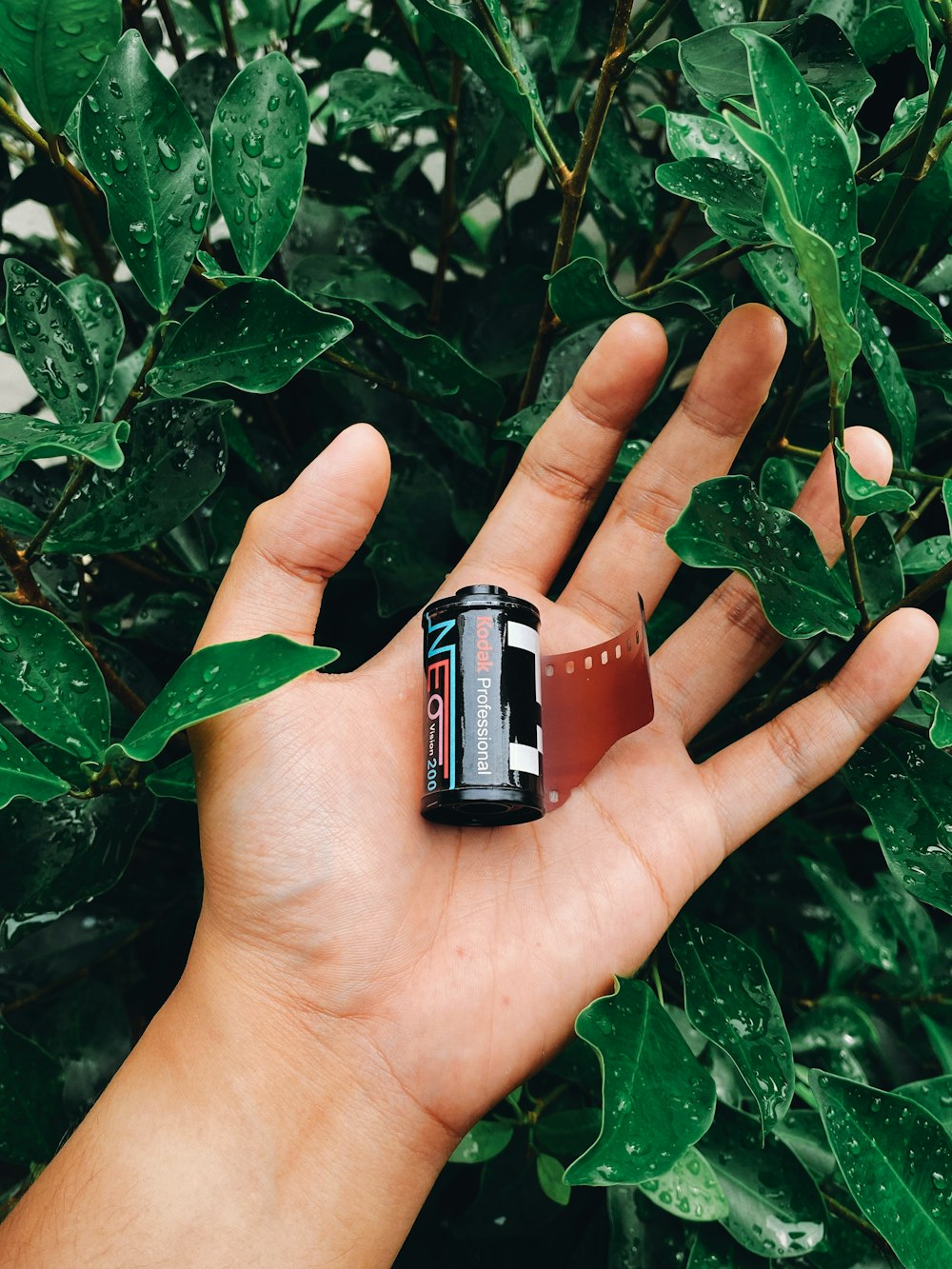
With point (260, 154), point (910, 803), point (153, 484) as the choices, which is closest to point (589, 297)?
point (260, 154)

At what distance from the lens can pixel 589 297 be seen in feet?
2.88

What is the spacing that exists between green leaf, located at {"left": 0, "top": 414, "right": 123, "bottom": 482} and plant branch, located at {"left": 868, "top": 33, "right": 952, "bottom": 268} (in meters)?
0.66

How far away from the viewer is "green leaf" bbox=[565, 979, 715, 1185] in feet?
2.24

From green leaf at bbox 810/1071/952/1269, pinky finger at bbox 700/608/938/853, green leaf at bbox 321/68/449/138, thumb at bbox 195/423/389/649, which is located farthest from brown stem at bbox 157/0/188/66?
green leaf at bbox 810/1071/952/1269

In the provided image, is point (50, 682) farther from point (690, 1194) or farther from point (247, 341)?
point (690, 1194)

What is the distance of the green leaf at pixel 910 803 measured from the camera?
825mm

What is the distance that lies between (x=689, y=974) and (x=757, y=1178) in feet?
0.77

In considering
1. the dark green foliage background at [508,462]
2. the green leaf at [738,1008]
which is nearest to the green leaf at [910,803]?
the dark green foliage background at [508,462]

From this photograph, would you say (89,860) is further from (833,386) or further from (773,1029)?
(833,386)

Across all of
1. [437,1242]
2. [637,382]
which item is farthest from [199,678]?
[437,1242]

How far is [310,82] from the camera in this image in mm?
1219

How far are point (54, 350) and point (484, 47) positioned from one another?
45cm

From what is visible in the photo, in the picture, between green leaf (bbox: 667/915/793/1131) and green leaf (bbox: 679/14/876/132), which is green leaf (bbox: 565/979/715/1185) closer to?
green leaf (bbox: 667/915/793/1131)

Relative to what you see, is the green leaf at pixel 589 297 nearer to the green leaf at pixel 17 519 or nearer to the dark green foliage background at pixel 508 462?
the dark green foliage background at pixel 508 462
